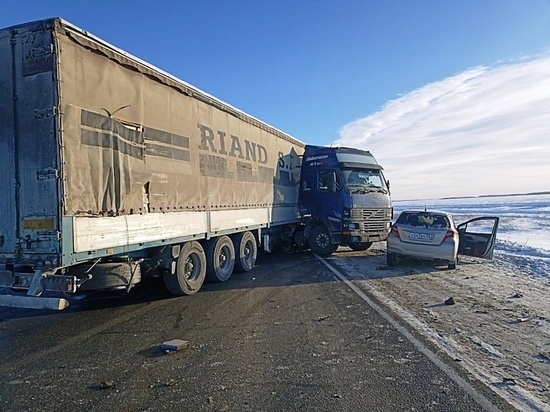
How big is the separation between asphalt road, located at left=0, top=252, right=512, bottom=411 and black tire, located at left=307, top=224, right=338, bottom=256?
653cm

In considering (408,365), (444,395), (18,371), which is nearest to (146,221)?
(18,371)

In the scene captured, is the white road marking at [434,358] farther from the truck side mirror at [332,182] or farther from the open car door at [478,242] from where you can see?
the truck side mirror at [332,182]

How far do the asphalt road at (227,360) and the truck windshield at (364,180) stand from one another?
667cm

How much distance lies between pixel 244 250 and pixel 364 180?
18.2 feet

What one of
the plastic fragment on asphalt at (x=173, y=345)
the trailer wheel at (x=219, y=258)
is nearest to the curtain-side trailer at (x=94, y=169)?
the trailer wheel at (x=219, y=258)

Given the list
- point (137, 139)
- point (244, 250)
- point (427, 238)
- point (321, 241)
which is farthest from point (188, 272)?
point (321, 241)

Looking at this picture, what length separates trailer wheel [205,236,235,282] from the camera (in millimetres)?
8969

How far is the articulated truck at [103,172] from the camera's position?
505 centimetres

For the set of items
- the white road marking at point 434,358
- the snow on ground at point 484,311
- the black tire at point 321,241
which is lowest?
the snow on ground at point 484,311

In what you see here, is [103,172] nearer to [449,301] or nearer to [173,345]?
[173,345]

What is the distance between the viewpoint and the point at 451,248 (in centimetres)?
1062

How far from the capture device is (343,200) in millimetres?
13453

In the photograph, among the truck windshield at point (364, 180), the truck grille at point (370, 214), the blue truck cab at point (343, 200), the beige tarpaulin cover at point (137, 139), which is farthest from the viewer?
the truck windshield at point (364, 180)

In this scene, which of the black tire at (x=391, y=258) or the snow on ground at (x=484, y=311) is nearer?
the snow on ground at (x=484, y=311)
